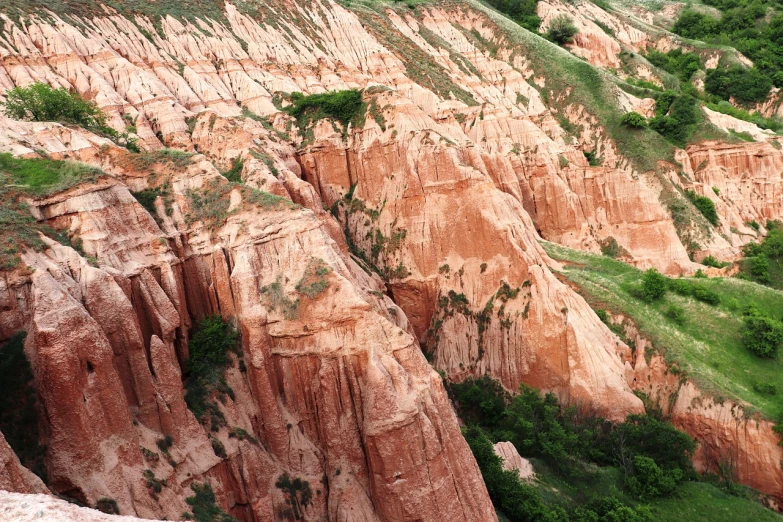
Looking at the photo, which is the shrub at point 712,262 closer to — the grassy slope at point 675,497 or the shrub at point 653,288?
the shrub at point 653,288

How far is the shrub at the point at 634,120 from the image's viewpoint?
56.8m

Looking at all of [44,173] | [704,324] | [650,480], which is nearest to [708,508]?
[650,480]

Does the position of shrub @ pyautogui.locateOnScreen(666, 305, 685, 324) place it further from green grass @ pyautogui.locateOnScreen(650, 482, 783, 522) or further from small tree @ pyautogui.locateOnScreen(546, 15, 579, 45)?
small tree @ pyautogui.locateOnScreen(546, 15, 579, 45)

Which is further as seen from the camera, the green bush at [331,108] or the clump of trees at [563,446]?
the green bush at [331,108]

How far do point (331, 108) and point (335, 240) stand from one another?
50.5ft

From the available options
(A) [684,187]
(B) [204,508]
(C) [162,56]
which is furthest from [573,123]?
(B) [204,508]

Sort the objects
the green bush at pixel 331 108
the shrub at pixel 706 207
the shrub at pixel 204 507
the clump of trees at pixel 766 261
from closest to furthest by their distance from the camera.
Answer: the shrub at pixel 204 507 < the green bush at pixel 331 108 < the clump of trees at pixel 766 261 < the shrub at pixel 706 207

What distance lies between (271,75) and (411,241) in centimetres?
2151

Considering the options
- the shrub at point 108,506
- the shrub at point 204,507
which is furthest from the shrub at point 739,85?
the shrub at point 108,506

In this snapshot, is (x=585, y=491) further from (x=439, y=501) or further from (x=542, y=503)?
(x=439, y=501)

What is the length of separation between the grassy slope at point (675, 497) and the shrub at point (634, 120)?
36.8 m

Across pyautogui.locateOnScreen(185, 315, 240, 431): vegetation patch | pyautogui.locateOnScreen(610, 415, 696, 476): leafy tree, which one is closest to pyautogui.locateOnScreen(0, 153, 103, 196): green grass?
pyautogui.locateOnScreen(185, 315, 240, 431): vegetation patch

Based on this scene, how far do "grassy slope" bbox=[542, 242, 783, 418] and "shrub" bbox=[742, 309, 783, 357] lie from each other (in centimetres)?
45

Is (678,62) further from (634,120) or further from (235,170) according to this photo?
(235,170)
